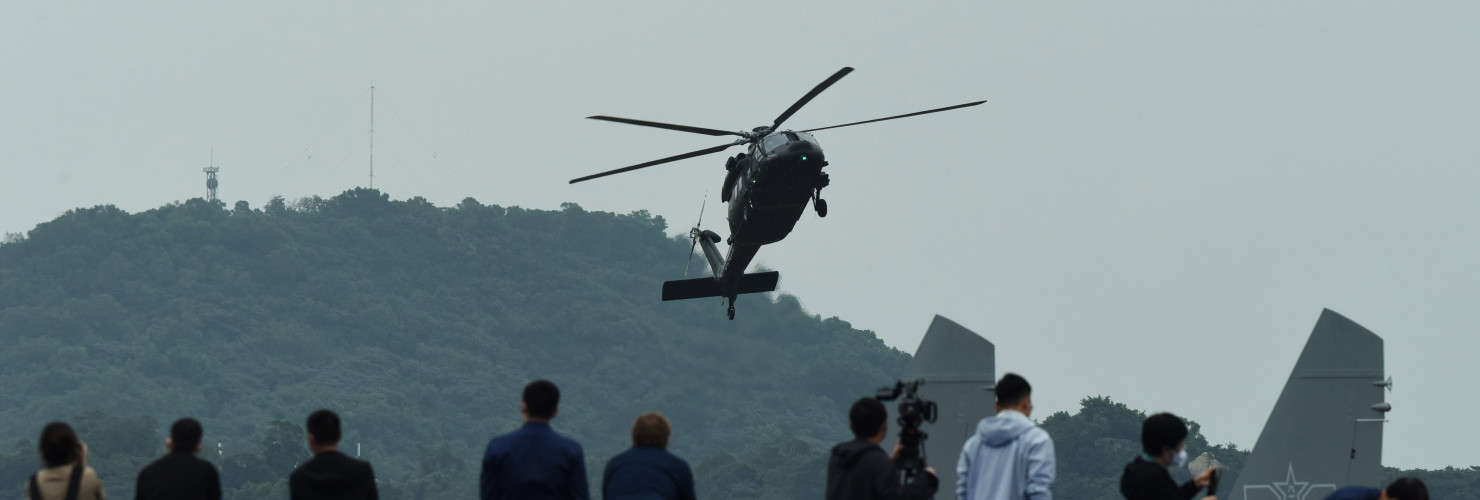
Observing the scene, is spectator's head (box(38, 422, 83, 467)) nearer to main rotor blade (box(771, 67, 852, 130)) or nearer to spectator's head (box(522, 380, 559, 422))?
spectator's head (box(522, 380, 559, 422))

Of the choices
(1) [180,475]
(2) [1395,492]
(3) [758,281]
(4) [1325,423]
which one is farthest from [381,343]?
(2) [1395,492]

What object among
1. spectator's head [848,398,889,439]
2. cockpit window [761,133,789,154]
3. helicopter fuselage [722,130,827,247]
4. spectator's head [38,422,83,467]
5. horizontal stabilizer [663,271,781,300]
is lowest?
spectator's head [38,422,83,467]

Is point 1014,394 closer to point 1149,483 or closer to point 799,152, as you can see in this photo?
point 1149,483

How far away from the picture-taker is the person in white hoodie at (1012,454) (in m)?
9.48

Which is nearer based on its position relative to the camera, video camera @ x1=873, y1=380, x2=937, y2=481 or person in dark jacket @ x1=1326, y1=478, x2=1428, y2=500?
person in dark jacket @ x1=1326, y1=478, x2=1428, y2=500

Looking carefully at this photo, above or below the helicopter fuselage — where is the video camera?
below

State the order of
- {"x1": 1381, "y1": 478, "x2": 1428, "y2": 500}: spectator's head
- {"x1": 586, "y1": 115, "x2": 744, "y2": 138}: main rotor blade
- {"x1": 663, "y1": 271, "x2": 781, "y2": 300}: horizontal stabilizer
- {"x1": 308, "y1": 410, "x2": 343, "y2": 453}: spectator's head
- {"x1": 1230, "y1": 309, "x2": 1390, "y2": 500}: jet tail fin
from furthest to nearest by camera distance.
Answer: {"x1": 663, "y1": 271, "x2": 781, "y2": 300}: horizontal stabilizer, {"x1": 586, "y1": 115, "x2": 744, "y2": 138}: main rotor blade, {"x1": 1230, "y1": 309, "x2": 1390, "y2": 500}: jet tail fin, {"x1": 308, "y1": 410, "x2": 343, "y2": 453}: spectator's head, {"x1": 1381, "y1": 478, "x2": 1428, "y2": 500}: spectator's head

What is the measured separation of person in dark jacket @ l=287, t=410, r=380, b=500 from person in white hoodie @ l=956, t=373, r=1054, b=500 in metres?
3.07

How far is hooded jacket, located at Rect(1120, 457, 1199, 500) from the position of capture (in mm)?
9188

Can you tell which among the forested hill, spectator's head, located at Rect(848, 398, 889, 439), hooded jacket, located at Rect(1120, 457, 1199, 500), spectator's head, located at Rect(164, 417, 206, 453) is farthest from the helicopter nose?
the forested hill

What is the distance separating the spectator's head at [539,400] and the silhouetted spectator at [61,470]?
82.4 inches

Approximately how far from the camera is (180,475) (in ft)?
30.5

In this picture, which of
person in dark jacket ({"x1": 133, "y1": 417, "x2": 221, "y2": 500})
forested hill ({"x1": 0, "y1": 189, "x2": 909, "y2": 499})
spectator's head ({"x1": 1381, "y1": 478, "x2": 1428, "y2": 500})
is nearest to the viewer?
spectator's head ({"x1": 1381, "y1": 478, "x2": 1428, "y2": 500})

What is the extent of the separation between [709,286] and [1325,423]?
2212 cm
